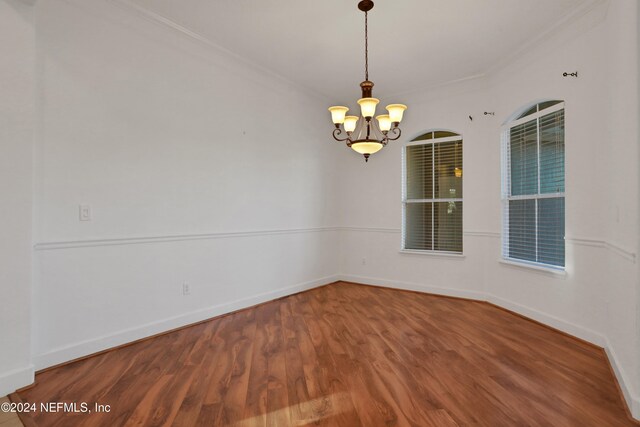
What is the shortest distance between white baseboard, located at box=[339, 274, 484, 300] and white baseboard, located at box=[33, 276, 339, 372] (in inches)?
57.7

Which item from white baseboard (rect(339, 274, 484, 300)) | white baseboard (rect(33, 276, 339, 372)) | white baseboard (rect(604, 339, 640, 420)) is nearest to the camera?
white baseboard (rect(604, 339, 640, 420))

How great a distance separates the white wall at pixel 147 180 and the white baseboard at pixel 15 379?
0.23 m

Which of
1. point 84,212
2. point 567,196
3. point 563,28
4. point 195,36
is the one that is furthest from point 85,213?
point 563,28

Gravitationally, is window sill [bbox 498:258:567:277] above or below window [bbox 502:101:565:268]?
below

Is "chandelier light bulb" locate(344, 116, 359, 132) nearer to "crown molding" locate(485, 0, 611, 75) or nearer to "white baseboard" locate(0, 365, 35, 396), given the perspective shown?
"crown molding" locate(485, 0, 611, 75)

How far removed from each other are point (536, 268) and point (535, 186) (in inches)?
36.5

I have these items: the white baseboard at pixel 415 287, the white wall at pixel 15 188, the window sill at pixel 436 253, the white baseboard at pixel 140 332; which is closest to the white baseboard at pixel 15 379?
the white wall at pixel 15 188

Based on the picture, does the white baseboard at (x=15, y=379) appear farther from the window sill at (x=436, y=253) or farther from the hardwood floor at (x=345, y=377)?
the window sill at (x=436, y=253)

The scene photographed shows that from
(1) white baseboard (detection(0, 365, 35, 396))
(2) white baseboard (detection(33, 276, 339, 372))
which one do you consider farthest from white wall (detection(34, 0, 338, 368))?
(1) white baseboard (detection(0, 365, 35, 396))

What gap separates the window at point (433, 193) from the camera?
16.5 feet

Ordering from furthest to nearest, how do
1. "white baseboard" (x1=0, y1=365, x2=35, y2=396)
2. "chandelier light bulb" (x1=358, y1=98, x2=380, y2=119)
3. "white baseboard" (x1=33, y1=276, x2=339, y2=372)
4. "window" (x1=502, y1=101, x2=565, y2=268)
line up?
"window" (x1=502, y1=101, x2=565, y2=268), "chandelier light bulb" (x1=358, y1=98, x2=380, y2=119), "white baseboard" (x1=33, y1=276, x2=339, y2=372), "white baseboard" (x1=0, y1=365, x2=35, y2=396)

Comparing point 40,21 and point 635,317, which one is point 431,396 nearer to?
point 635,317

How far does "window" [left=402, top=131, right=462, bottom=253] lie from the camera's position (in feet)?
16.5

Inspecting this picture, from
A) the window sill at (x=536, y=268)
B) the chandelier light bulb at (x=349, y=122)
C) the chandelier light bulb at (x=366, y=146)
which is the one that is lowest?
the window sill at (x=536, y=268)
